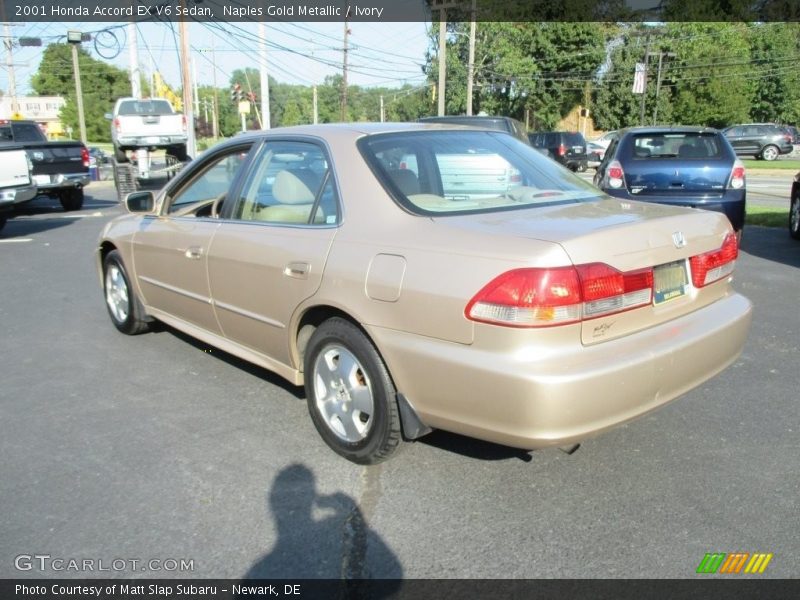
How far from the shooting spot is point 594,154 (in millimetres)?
32750

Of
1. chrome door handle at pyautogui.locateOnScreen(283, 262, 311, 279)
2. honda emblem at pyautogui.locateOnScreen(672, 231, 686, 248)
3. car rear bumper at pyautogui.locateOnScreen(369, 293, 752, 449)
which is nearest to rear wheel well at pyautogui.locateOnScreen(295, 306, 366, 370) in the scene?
chrome door handle at pyautogui.locateOnScreen(283, 262, 311, 279)

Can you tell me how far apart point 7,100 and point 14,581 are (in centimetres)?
5884

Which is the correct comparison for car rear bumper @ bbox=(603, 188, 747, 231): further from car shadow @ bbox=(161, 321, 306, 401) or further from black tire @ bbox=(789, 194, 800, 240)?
car shadow @ bbox=(161, 321, 306, 401)

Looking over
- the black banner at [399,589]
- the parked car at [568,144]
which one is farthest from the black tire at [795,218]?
the parked car at [568,144]

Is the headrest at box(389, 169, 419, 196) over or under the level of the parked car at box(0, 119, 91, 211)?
over

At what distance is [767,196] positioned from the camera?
57.2ft

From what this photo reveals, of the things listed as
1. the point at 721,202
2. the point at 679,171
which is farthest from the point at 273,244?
the point at 721,202

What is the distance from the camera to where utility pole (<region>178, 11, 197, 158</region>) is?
2420 cm

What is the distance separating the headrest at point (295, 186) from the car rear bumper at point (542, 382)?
40.6 inches

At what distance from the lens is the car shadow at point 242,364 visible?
456 centimetres

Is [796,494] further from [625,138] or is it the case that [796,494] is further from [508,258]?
[625,138]

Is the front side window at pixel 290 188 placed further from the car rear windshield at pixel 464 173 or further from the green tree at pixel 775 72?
the green tree at pixel 775 72

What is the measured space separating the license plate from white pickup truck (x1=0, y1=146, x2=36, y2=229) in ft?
37.1
